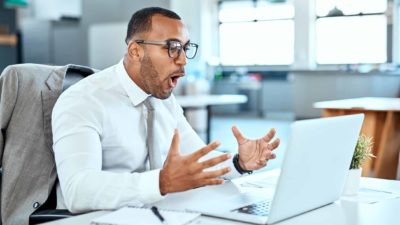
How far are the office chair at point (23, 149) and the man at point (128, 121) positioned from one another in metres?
0.08

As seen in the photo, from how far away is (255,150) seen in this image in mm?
1685

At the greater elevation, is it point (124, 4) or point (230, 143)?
point (124, 4)

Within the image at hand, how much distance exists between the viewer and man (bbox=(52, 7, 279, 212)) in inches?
56.8

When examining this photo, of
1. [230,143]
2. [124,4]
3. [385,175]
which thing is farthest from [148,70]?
[124,4]

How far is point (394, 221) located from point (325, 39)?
962cm

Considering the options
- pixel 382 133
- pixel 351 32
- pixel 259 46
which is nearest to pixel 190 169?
pixel 382 133

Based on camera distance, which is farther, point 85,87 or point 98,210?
point 85,87

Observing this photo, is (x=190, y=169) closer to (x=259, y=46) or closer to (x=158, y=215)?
(x=158, y=215)

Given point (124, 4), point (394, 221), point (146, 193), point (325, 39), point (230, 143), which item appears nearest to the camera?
point (394, 221)

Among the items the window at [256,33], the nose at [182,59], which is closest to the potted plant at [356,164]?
the nose at [182,59]

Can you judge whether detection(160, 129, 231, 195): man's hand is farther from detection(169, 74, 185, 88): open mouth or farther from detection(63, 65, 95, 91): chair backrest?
detection(63, 65, 95, 91): chair backrest

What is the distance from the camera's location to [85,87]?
5.64ft

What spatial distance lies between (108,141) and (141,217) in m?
0.53

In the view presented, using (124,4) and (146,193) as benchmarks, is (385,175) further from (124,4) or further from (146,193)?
(124,4)
